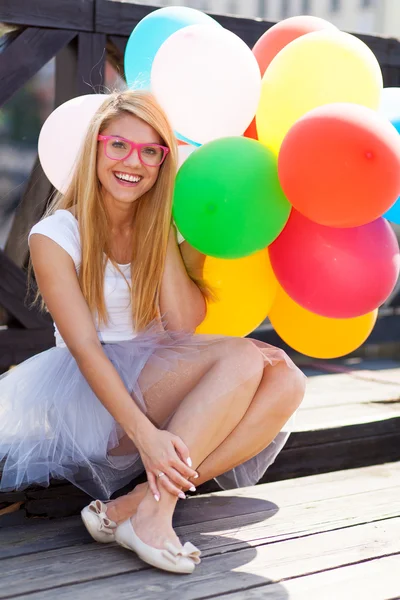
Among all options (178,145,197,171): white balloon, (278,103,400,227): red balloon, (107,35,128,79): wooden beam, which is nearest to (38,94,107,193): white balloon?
(178,145,197,171): white balloon

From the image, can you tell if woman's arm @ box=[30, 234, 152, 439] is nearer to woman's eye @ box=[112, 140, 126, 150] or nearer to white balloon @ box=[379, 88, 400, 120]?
woman's eye @ box=[112, 140, 126, 150]

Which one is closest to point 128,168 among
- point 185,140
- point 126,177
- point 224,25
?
point 126,177

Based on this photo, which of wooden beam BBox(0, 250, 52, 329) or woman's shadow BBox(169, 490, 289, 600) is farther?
wooden beam BBox(0, 250, 52, 329)

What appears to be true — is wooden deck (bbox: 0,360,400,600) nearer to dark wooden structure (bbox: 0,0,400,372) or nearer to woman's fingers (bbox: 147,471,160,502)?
woman's fingers (bbox: 147,471,160,502)

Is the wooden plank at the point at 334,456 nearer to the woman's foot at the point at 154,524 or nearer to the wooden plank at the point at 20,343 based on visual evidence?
the woman's foot at the point at 154,524

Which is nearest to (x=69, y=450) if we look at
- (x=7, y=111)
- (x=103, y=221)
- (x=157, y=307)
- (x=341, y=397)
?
(x=157, y=307)

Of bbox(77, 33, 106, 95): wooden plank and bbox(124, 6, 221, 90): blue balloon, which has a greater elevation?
bbox(77, 33, 106, 95): wooden plank

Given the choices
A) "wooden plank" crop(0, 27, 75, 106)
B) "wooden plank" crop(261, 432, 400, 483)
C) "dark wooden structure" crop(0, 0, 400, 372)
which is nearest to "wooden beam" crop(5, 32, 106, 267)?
"dark wooden structure" crop(0, 0, 400, 372)

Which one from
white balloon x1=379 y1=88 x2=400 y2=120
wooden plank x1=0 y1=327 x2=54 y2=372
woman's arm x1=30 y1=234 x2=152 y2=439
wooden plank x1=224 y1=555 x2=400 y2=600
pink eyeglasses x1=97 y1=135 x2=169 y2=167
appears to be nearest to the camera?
wooden plank x1=224 y1=555 x2=400 y2=600

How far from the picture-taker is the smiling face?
73.7 inches

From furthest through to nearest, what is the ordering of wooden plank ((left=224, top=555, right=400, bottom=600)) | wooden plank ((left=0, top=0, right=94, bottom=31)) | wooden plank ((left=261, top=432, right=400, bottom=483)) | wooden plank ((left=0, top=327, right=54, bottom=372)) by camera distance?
wooden plank ((left=0, top=327, right=54, bottom=372)), wooden plank ((left=0, top=0, right=94, bottom=31)), wooden plank ((left=261, top=432, right=400, bottom=483)), wooden plank ((left=224, top=555, right=400, bottom=600))

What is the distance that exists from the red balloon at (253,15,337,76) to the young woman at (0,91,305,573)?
0.39m

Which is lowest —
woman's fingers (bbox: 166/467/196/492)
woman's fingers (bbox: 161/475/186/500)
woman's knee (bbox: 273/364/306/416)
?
woman's fingers (bbox: 161/475/186/500)

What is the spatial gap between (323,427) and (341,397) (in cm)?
48
